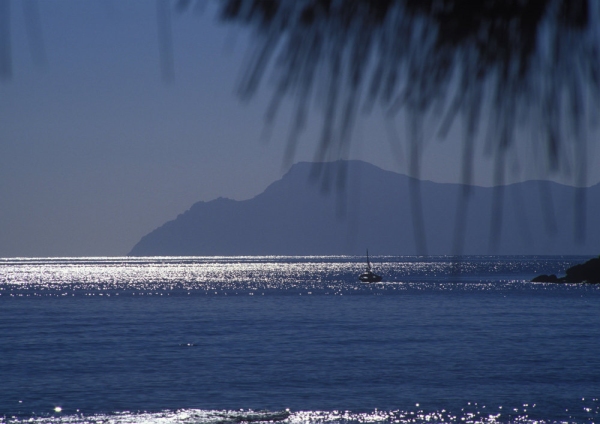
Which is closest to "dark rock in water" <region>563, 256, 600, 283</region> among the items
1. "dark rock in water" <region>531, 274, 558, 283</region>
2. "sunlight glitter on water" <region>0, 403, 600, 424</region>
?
"dark rock in water" <region>531, 274, 558, 283</region>

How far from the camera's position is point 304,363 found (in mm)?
44562

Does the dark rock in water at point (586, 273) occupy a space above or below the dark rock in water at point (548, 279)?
above

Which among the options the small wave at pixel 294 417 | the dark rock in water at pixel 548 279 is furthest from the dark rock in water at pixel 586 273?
the small wave at pixel 294 417

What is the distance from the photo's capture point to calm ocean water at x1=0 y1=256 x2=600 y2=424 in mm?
32250

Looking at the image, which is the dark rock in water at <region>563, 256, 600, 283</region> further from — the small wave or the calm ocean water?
the small wave

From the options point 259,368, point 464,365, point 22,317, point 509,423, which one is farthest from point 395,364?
point 22,317

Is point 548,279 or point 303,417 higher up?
point 303,417

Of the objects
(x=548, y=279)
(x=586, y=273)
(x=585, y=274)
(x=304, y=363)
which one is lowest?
(x=548, y=279)

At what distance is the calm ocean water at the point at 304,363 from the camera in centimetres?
3225

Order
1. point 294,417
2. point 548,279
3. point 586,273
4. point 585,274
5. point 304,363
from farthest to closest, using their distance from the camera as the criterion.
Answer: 1. point 548,279
2. point 585,274
3. point 586,273
4. point 304,363
5. point 294,417

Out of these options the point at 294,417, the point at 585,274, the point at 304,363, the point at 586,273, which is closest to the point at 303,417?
the point at 294,417

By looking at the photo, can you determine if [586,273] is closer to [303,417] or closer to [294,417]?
[303,417]

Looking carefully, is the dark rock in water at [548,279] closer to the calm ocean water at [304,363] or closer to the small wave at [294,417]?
the calm ocean water at [304,363]

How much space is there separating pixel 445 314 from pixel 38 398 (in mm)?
53908
